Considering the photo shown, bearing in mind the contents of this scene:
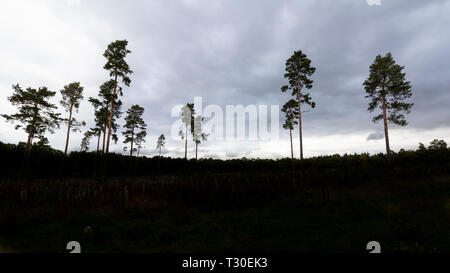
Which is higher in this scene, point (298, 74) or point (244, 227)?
point (298, 74)

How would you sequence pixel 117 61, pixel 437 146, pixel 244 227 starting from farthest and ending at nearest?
1. pixel 437 146
2. pixel 117 61
3. pixel 244 227

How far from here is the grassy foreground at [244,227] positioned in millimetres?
5402

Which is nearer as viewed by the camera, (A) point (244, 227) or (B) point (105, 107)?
(A) point (244, 227)

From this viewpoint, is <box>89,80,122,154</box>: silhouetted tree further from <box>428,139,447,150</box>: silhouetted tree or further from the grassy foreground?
<box>428,139,447,150</box>: silhouetted tree

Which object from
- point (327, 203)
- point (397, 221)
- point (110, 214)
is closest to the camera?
point (397, 221)

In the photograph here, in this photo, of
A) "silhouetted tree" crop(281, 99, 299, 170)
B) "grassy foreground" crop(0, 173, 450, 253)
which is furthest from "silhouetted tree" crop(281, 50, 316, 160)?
"grassy foreground" crop(0, 173, 450, 253)

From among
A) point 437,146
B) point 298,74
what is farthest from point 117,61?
point 437,146

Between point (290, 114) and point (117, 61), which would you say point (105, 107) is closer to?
point (117, 61)

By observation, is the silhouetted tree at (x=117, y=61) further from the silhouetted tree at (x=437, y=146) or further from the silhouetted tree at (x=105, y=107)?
the silhouetted tree at (x=437, y=146)

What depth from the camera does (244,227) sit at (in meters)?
7.06

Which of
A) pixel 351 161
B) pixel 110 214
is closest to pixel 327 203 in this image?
pixel 110 214
